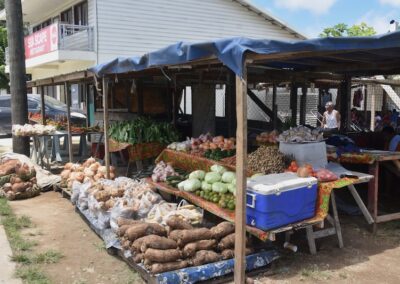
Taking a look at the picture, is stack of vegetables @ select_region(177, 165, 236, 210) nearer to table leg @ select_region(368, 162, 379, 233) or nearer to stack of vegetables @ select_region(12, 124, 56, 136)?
table leg @ select_region(368, 162, 379, 233)

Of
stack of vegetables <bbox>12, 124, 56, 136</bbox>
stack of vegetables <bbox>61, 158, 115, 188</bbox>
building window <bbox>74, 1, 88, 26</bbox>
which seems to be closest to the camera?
stack of vegetables <bbox>61, 158, 115, 188</bbox>

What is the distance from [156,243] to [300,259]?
1.69 meters

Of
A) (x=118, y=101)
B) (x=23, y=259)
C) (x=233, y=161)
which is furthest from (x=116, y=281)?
(x=118, y=101)

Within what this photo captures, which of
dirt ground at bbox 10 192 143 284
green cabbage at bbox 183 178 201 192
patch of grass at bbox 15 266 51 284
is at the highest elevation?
green cabbage at bbox 183 178 201 192

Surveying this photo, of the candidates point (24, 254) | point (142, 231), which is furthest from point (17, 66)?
point (142, 231)

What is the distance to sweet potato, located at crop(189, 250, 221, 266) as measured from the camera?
4.21 m

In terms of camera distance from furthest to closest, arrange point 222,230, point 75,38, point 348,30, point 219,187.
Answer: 1. point 348,30
2. point 75,38
3. point 219,187
4. point 222,230

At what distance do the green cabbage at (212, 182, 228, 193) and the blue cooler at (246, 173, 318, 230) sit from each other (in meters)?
0.76

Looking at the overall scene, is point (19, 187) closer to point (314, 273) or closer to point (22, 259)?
Answer: point (22, 259)

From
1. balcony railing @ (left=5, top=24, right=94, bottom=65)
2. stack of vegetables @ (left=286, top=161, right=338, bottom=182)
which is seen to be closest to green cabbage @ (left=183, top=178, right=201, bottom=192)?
stack of vegetables @ (left=286, top=161, right=338, bottom=182)

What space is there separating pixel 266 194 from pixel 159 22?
13.8 meters

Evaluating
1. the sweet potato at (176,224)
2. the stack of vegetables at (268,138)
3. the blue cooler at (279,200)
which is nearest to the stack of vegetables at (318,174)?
the blue cooler at (279,200)

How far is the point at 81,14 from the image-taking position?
1711 cm

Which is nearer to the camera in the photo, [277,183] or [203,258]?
[203,258]
